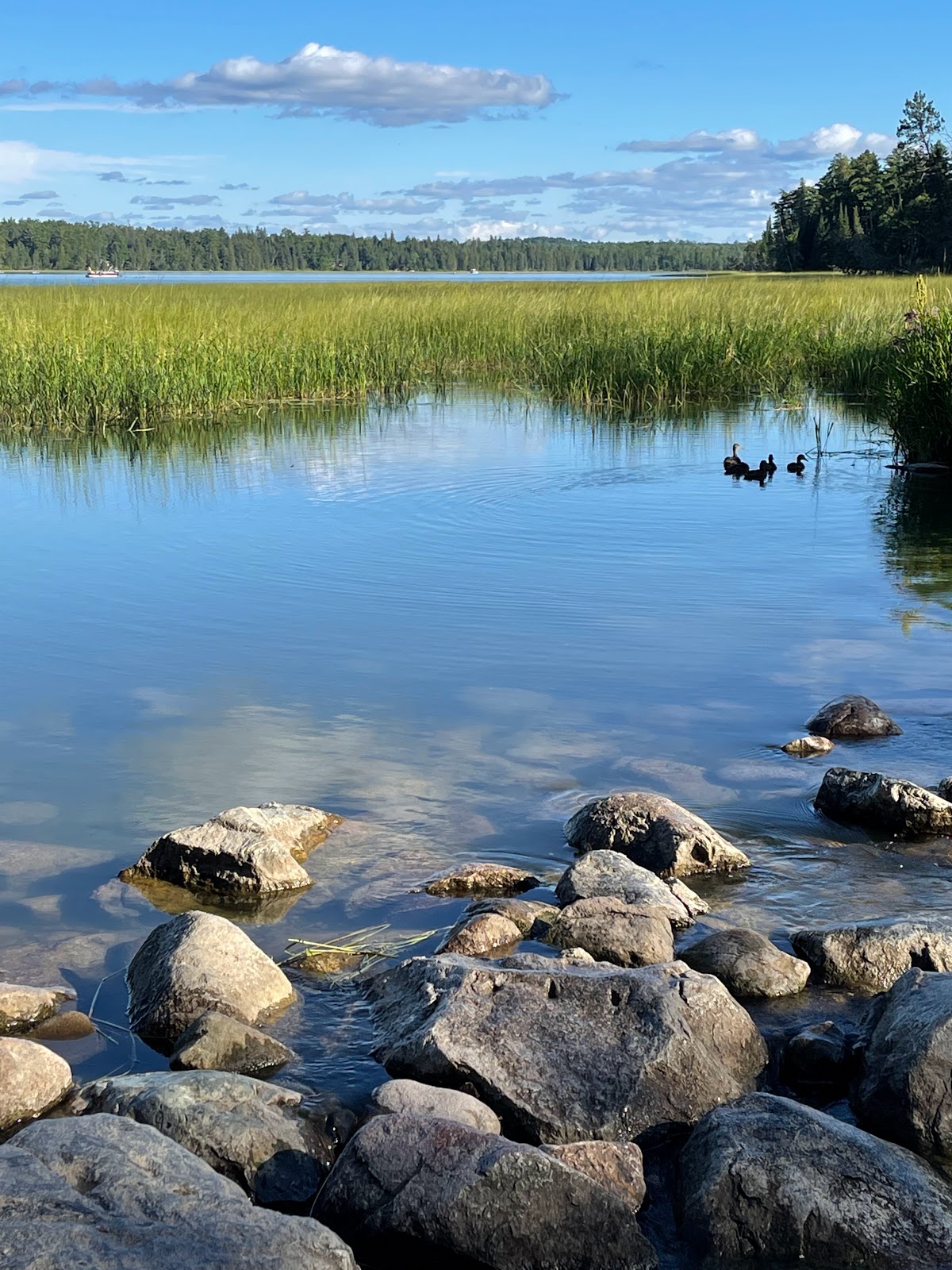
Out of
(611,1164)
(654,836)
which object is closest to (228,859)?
(654,836)

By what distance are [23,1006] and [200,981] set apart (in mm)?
437

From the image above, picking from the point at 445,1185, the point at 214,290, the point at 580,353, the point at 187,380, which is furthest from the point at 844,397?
the point at 214,290

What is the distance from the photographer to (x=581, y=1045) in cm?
286

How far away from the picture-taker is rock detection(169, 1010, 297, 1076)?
2977mm

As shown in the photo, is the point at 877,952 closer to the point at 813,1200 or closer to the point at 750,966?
the point at 750,966

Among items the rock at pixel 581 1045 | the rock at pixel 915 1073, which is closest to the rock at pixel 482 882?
the rock at pixel 581 1045

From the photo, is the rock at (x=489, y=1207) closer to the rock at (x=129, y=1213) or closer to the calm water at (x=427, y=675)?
the rock at (x=129, y=1213)

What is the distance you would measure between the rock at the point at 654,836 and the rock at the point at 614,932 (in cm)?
43

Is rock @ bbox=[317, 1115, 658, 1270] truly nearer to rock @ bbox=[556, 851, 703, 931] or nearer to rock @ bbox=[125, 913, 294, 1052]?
rock @ bbox=[125, 913, 294, 1052]

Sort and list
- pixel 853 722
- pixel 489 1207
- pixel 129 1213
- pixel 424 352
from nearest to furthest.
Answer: pixel 129 1213, pixel 489 1207, pixel 853 722, pixel 424 352

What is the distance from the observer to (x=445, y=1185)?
2377mm

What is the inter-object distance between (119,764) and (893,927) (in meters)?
2.87

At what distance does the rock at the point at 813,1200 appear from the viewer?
94.0 inches

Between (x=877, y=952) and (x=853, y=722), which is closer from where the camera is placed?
(x=877, y=952)
